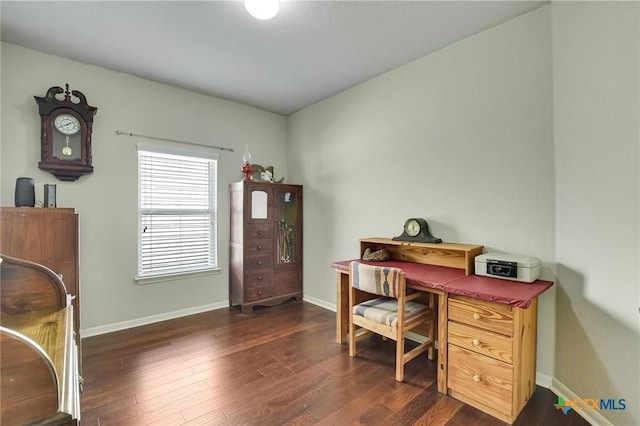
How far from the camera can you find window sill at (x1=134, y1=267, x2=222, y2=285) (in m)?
3.13

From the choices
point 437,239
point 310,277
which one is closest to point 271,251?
point 310,277

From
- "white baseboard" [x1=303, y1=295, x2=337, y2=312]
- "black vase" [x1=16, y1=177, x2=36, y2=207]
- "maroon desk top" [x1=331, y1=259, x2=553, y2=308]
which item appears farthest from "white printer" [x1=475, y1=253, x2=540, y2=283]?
"black vase" [x1=16, y1=177, x2=36, y2=207]

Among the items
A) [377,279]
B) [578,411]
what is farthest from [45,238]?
[578,411]

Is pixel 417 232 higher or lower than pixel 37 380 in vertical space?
higher

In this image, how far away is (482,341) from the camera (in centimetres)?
177

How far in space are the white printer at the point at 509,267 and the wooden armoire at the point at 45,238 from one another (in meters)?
2.86

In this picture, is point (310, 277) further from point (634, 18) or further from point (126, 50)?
point (634, 18)

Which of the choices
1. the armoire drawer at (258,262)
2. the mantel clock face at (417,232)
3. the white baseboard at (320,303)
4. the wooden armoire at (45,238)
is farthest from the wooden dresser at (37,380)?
the white baseboard at (320,303)

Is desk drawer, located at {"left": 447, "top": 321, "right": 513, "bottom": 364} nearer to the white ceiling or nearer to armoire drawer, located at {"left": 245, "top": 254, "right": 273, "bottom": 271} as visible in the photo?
the white ceiling

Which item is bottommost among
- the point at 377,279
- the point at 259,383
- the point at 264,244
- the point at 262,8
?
the point at 259,383

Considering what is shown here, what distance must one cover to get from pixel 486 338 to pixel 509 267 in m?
0.50

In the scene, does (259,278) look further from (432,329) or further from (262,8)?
(262,8)

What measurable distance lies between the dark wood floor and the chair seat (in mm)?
392

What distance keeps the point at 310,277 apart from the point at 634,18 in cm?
347
